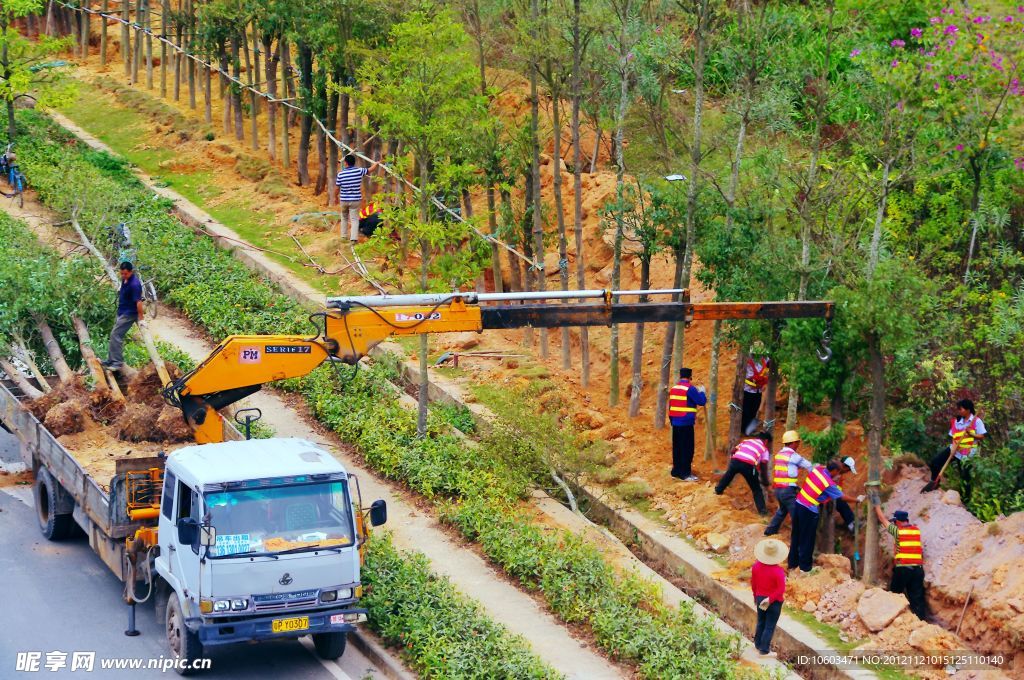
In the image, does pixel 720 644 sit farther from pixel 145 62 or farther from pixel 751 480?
pixel 145 62

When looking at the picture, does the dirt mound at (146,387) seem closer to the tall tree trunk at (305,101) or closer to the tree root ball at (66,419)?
the tree root ball at (66,419)

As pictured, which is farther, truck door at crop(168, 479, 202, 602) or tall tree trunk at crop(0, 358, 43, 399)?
tall tree trunk at crop(0, 358, 43, 399)

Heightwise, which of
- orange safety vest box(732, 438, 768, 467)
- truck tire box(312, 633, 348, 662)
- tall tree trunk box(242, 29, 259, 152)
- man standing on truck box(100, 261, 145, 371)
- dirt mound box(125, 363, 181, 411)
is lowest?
truck tire box(312, 633, 348, 662)

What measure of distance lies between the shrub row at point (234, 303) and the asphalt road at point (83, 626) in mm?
742

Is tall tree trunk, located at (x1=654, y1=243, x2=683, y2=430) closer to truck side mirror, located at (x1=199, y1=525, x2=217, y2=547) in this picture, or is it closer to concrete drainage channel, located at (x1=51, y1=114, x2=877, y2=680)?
concrete drainage channel, located at (x1=51, y1=114, x2=877, y2=680)

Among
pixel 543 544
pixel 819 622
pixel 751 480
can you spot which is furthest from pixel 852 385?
pixel 543 544

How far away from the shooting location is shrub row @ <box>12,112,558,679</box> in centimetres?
1266

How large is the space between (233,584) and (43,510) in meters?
5.19

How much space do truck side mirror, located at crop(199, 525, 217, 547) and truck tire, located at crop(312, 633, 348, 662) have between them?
5.10ft

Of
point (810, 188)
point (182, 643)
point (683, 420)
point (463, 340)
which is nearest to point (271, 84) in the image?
point (463, 340)

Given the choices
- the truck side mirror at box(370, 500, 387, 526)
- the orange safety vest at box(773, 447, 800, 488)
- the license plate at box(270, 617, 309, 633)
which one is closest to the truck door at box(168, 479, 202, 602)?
the license plate at box(270, 617, 309, 633)

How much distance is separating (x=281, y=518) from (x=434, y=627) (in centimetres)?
195

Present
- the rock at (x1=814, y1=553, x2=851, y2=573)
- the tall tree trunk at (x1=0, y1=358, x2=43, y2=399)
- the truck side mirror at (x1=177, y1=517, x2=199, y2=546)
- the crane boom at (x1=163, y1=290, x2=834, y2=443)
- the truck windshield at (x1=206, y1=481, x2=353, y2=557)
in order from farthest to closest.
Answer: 1. the tall tree trunk at (x1=0, y1=358, x2=43, y2=399)
2. the rock at (x1=814, y1=553, x2=851, y2=573)
3. the crane boom at (x1=163, y1=290, x2=834, y2=443)
4. the truck windshield at (x1=206, y1=481, x2=353, y2=557)
5. the truck side mirror at (x1=177, y1=517, x2=199, y2=546)

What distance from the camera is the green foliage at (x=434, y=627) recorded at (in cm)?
1234
